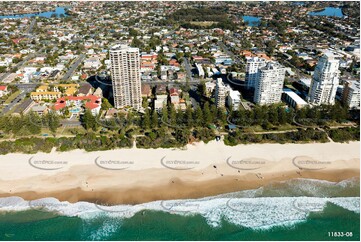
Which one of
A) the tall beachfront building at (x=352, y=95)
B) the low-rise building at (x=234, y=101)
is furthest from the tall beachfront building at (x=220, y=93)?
the tall beachfront building at (x=352, y=95)

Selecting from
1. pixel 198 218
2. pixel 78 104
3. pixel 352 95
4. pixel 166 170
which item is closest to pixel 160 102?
pixel 78 104

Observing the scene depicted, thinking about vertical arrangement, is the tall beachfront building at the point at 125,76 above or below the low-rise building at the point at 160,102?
above

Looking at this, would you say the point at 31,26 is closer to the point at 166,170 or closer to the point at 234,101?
the point at 234,101

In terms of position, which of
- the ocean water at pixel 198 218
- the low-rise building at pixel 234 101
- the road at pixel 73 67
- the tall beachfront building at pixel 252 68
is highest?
the tall beachfront building at pixel 252 68

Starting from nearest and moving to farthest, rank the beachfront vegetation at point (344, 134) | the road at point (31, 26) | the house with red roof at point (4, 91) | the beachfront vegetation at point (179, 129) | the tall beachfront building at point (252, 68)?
the beachfront vegetation at point (179, 129) < the beachfront vegetation at point (344, 134) < the tall beachfront building at point (252, 68) < the house with red roof at point (4, 91) < the road at point (31, 26)

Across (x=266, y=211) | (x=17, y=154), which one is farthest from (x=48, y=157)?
(x=266, y=211)

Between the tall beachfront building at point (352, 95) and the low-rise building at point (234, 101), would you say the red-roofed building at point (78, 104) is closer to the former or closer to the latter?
the low-rise building at point (234, 101)

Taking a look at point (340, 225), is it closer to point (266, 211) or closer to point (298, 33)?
point (266, 211)

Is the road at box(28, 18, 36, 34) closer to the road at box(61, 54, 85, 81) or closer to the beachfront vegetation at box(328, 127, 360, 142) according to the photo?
the road at box(61, 54, 85, 81)
